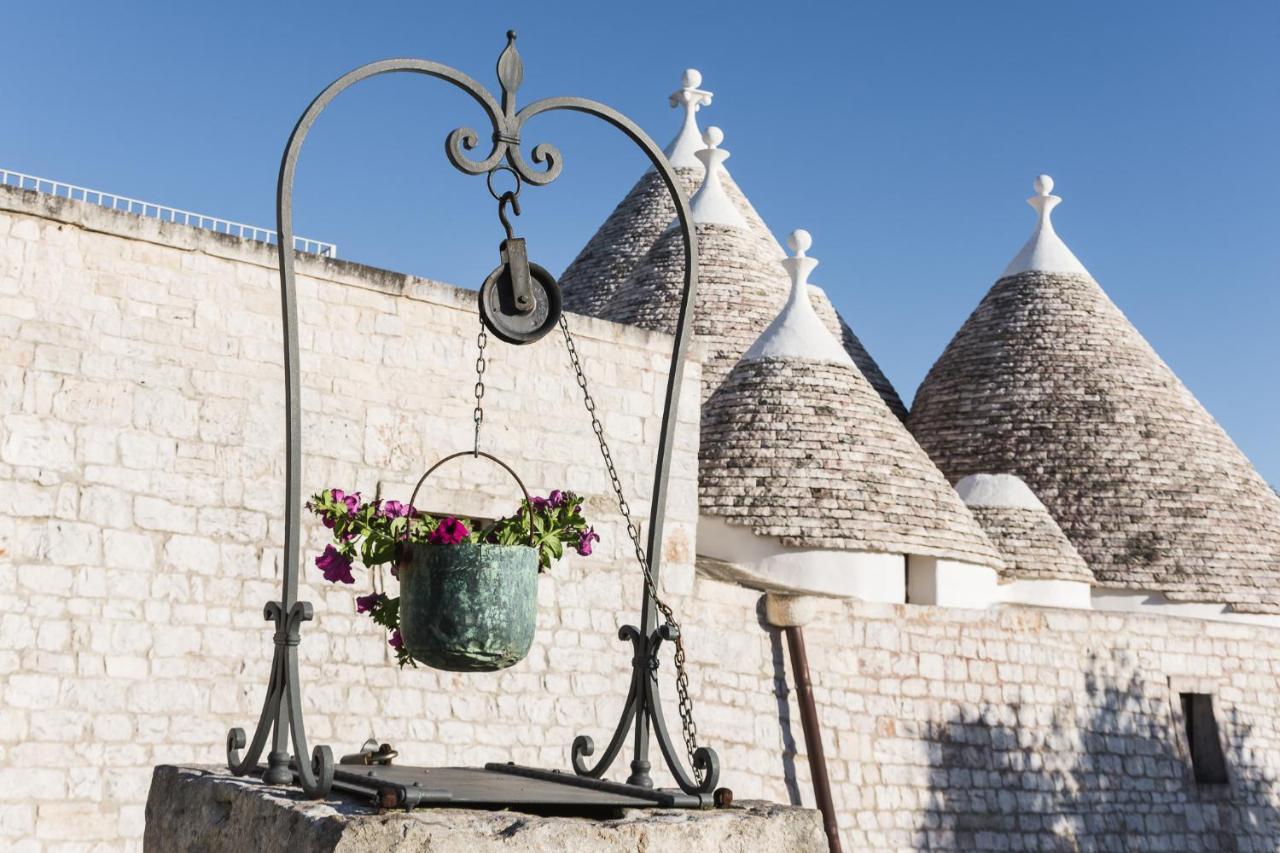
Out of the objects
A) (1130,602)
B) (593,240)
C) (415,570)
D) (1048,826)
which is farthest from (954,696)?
(593,240)

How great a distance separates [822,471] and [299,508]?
27.9 feet

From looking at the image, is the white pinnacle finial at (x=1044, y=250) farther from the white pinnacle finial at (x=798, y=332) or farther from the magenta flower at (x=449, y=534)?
the magenta flower at (x=449, y=534)

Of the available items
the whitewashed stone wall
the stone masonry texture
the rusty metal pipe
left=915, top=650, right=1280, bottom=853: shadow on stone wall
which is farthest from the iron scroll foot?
the stone masonry texture

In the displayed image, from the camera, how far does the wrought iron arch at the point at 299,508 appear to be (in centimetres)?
419

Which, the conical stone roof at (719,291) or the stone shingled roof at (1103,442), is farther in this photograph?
the conical stone roof at (719,291)

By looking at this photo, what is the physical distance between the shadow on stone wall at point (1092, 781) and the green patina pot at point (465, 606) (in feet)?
22.7

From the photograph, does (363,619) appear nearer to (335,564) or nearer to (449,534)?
(335,564)

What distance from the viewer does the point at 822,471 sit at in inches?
488

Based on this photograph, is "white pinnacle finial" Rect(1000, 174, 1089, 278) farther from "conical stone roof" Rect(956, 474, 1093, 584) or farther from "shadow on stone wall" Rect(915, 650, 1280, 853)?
"shadow on stone wall" Rect(915, 650, 1280, 853)

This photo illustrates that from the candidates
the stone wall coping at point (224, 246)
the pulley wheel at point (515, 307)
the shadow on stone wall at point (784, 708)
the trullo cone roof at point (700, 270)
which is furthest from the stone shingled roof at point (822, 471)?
the pulley wheel at point (515, 307)

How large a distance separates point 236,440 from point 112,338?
0.86m

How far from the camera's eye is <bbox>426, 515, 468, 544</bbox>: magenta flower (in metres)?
4.25

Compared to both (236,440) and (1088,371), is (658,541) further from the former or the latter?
(1088,371)

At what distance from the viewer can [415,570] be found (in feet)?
14.0
